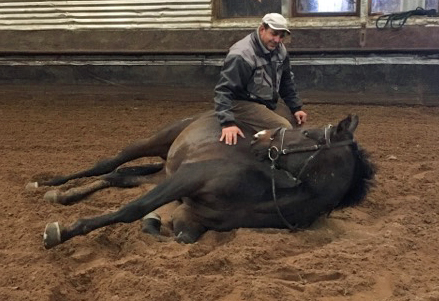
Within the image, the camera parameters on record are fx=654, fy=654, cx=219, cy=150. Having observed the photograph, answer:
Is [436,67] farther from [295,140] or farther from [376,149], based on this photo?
[295,140]

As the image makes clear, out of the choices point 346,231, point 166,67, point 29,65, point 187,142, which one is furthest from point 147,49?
point 346,231

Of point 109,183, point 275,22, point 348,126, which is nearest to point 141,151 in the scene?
point 109,183

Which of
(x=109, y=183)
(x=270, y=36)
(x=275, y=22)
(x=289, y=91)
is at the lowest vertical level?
(x=109, y=183)

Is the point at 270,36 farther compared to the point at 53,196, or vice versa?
the point at 53,196

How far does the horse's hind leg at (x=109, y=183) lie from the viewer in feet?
19.7

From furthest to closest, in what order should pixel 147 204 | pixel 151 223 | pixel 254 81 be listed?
pixel 254 81
pixel 151 223
pixel 147 204

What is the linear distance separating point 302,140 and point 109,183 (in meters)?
2.35

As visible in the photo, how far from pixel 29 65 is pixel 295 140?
8.38 m

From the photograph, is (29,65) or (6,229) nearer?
(6,229)

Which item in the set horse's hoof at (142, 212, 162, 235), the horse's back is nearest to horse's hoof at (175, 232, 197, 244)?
horse's hoof at (142, 212, 162, 235)

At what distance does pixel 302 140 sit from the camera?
15.9ft

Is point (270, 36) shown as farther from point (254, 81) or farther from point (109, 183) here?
point (109, 183)

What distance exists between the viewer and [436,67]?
35.1ft

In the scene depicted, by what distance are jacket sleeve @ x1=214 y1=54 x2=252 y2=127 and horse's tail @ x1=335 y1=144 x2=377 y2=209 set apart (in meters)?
1.00
